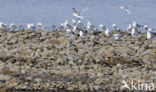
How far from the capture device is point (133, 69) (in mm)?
14375

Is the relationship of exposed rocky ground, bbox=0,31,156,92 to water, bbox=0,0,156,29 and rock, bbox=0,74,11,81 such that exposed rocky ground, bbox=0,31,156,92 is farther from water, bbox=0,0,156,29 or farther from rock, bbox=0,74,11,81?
water, bbox=0,0,156,29

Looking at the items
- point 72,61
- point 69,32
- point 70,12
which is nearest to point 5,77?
point 72,61

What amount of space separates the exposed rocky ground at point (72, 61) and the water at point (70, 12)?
836 cm

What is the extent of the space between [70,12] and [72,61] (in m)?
17.6

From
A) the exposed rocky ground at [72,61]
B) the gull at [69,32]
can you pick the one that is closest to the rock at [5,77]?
the exposed rocky ground at [72,61]

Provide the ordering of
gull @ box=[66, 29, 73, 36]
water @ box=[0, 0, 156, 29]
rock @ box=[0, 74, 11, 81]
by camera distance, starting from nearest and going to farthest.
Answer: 1. rock @ box=[0, 74, 11, 81]
2. gull @ box=[66, 29, 73, 36]
3. water @ box=[0, 0, 156, 29]

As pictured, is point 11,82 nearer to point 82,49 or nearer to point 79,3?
point 82,49

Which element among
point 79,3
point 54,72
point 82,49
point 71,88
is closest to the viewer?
point 71,88

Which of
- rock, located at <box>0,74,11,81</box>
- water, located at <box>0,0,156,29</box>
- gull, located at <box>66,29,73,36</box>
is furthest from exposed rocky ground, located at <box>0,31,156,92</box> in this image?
water, located at <box>0,0,156,29</box>

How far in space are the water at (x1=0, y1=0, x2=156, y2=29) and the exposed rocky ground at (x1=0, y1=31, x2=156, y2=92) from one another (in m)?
8.36

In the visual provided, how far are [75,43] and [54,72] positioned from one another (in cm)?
391

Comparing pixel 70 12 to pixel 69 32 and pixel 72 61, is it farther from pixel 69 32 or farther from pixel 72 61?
pixel 72 61

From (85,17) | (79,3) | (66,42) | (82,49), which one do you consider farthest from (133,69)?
(79,3)

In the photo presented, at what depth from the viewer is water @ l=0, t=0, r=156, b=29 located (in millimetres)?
28612
